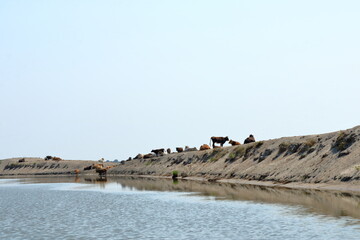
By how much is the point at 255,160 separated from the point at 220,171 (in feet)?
21.6

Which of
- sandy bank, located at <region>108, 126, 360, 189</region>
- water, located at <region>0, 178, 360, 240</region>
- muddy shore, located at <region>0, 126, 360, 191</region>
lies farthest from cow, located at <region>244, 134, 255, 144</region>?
water, located at <region>0, 178, 360, 240</region>

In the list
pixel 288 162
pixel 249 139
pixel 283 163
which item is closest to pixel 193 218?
pixel 288 162

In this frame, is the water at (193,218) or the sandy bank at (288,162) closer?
the water at (193,218)

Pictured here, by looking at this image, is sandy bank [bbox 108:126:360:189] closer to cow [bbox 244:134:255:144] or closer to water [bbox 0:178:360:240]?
cow [bbox 244:134:255:144]

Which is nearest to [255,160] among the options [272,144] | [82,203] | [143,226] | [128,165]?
[272,144]

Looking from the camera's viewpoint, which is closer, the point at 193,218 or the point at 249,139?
the point at 193,218

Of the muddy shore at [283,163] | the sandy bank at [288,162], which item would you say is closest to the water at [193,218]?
the muddy shore at [283,163]

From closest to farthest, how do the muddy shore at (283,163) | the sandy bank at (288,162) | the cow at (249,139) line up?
the muddy shore at (283,163)
the sandy bank at (288,162)
the cow at (249,139)

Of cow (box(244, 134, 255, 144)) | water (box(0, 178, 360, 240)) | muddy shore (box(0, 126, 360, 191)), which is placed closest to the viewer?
water (box(0, 178, 360, 240))

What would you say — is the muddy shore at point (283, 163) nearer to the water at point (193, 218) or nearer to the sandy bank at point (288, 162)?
the sandy bank at point (288, 162)

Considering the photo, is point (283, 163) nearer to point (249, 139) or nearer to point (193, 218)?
point (249, 139)

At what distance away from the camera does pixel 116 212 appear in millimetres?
34219

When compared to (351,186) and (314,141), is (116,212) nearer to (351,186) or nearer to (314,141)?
(351,186)

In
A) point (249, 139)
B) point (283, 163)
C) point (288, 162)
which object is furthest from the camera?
point (249, 139)
